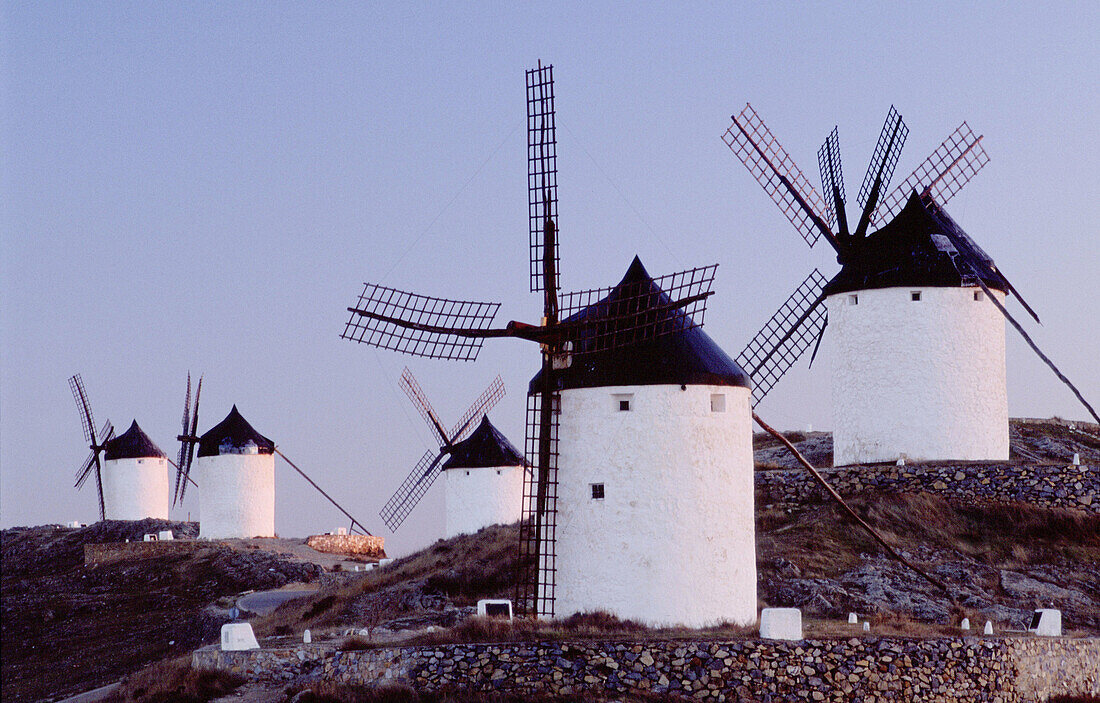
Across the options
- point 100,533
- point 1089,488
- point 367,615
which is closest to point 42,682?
point 367,615

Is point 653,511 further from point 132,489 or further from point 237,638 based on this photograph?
point 132,489

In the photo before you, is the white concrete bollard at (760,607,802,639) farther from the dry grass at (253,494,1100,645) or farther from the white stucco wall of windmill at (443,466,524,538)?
the white stucco wall of windmill at (443,466,524,538)

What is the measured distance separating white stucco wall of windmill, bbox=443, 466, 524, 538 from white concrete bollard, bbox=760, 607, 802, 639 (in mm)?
23504

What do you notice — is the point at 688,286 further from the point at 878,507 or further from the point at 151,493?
the point at 151,493

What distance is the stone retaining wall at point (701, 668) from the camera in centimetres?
1912

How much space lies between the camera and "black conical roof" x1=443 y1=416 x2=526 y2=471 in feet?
143

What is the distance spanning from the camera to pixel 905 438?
31656 millimetres

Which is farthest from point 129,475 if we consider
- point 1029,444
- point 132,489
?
point 1029,444

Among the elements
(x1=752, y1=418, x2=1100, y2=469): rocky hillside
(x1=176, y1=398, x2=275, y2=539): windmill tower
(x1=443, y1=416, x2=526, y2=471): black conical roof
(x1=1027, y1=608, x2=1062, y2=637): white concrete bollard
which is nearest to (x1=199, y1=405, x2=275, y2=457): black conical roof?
(x1=176, y1=398, x2=275, y2=539): windmill tower

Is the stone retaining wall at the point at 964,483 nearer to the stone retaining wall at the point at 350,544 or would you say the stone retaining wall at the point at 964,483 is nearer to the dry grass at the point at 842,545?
the dry grass at the point at 842,545

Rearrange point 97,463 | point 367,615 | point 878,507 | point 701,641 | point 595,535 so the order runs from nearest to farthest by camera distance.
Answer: point 701,641 < point 595,535 < point 367,615 < point 878,507 < point 97,463

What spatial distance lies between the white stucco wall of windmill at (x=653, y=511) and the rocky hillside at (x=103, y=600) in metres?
12.3

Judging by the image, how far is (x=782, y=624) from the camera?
19844mm

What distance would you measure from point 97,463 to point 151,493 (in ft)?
9.73
